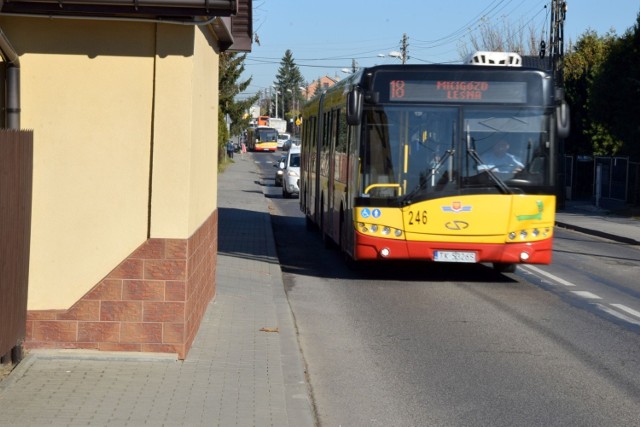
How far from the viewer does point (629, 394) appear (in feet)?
25.9

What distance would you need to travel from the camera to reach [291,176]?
126 ft

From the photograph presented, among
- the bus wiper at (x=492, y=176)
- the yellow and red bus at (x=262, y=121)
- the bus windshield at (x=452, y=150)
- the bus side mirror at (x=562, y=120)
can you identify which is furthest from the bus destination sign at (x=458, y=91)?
the yellow and red bus at (x=262, y=121)

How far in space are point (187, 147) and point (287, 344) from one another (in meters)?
2.16

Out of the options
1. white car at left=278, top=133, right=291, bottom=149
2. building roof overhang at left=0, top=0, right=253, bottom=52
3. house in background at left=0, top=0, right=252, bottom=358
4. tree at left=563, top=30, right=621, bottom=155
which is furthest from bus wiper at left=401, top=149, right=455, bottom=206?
white car at left=278, top=133, right=291, bottom=149

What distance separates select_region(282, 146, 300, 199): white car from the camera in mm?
38312

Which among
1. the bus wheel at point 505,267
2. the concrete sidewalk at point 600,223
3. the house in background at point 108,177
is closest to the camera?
the house in background at point 108,177

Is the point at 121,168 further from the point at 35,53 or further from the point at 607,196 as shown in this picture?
the point at 607,196

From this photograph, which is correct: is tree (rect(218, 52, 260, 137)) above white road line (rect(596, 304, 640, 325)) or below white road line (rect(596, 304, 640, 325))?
above

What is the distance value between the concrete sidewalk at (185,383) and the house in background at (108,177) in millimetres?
321

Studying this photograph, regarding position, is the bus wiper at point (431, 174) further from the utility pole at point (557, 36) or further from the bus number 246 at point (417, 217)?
the utility pole at point (557, 36)

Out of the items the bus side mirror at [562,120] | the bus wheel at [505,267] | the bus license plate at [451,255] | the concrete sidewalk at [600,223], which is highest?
the bus side mirror at [562,120]

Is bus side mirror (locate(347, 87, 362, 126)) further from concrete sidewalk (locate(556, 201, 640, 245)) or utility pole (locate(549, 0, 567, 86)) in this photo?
utility pole (locate(549, 0, 567, 86))

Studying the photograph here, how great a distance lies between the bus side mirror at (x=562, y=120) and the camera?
13.6 metres

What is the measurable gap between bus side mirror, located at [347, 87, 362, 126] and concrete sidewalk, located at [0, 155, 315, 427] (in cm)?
339
